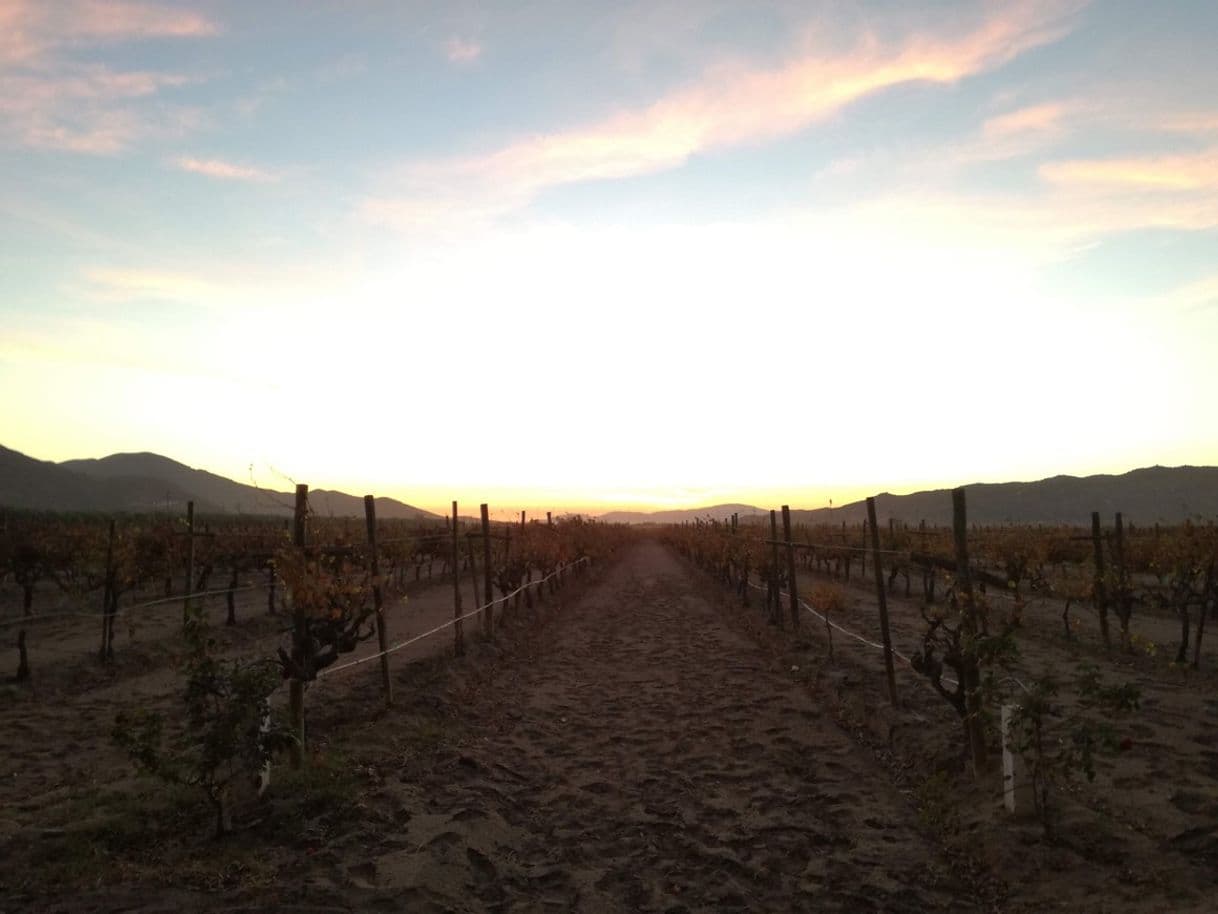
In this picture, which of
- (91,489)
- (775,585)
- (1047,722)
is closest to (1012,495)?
(775,585)

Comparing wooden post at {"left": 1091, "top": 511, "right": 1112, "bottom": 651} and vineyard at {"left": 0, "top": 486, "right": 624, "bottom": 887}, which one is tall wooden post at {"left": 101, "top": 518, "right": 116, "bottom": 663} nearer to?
vineyard at {"left": 0, "top": 486, "right": 624, "bottom": 887}

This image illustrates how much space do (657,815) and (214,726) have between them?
3529 mm

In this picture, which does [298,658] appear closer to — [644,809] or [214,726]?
[214,726]

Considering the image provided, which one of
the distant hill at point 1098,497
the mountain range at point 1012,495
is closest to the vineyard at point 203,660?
the mountain range at point 1012,495

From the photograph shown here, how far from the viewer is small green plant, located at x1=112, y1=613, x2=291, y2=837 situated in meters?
5.37

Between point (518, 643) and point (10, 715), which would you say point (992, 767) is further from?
point (10, 715)

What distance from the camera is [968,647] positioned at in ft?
19.5

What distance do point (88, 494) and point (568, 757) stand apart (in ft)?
455

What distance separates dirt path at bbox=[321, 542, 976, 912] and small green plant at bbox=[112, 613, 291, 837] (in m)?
1.15

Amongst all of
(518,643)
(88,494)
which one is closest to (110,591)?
(518,643)

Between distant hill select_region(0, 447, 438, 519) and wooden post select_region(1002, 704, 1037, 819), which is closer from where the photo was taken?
wooden post select_region(1002, 704, 1037, 819)

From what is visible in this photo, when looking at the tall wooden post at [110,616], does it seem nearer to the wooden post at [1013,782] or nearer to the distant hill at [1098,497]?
the wooden post at [1013,782]

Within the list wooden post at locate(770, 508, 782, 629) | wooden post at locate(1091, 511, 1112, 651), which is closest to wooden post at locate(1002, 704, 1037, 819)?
wooden post at locate(1091, 511, 1112, 651)

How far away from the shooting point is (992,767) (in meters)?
6.50
